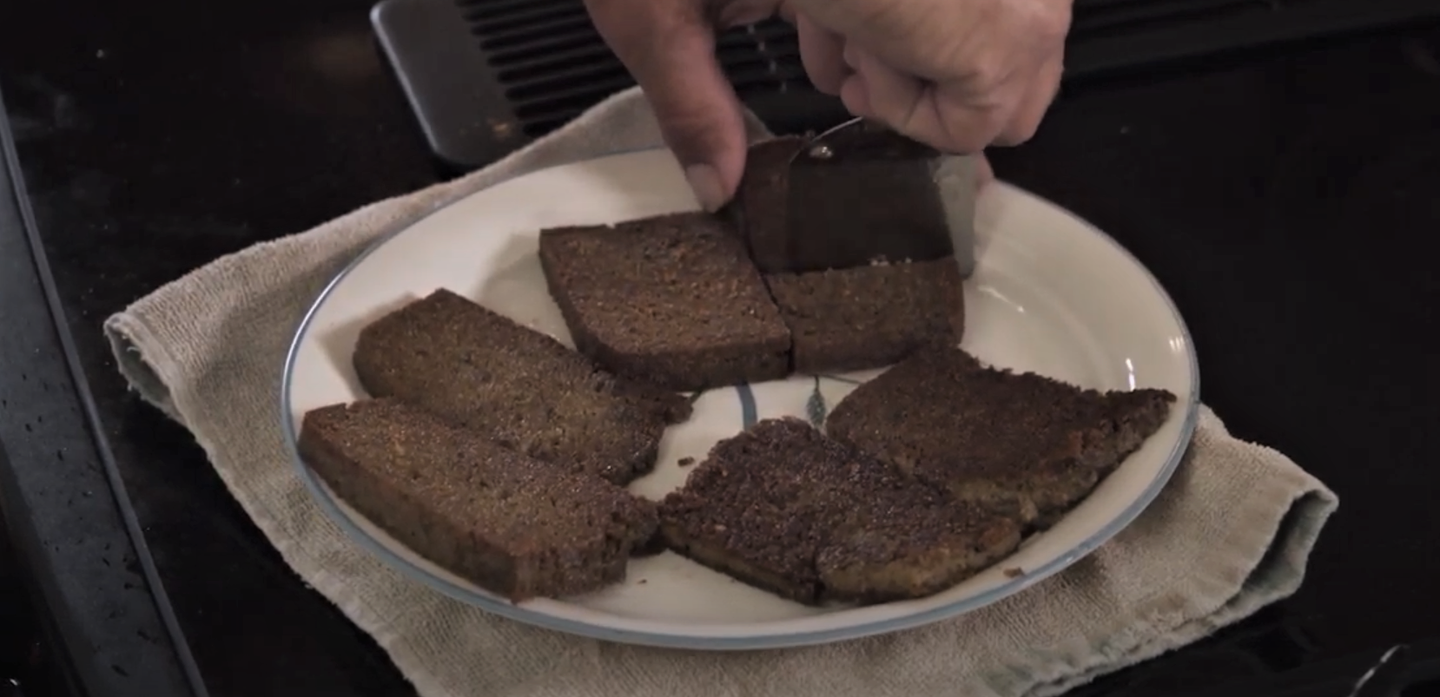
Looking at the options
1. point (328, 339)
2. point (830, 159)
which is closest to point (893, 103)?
point (830, 159)

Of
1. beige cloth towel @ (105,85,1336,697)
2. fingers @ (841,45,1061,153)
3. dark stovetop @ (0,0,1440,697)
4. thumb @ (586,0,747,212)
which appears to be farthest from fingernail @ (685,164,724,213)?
beige cloth towel @ (105,85,1336,697)

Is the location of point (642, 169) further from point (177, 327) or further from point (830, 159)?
point (177, 327)

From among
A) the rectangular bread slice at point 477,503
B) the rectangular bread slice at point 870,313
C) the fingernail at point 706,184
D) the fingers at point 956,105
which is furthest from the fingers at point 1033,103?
the rectangular bread slice at point 477,503

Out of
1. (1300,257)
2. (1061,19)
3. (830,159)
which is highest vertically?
(1061,19)

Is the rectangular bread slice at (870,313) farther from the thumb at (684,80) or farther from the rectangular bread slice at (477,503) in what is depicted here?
the rectangular bread slice at (477,503)

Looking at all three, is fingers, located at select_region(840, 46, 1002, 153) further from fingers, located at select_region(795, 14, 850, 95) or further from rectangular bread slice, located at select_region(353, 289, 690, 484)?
rectangular bread slice, located at select_region(353, 289, 690, 484)

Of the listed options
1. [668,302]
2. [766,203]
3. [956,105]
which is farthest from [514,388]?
[956,105]

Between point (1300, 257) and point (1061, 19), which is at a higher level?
point (1061, 19)

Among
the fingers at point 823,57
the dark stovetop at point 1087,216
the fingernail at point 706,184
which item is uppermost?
the fingers at point 823,57
